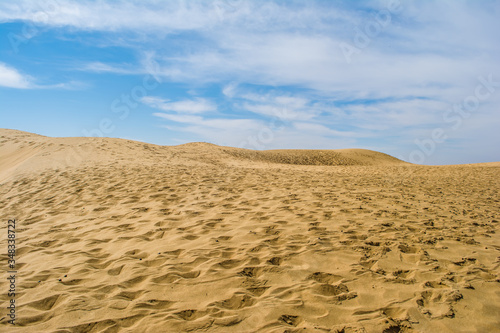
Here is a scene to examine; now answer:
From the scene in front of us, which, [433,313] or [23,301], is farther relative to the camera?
[23,301]

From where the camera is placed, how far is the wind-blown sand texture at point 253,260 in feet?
8.74

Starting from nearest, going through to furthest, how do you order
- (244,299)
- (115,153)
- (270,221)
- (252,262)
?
(244,299) < (252,262) < (270,221) < (115,153)

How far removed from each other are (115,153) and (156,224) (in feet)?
37.8

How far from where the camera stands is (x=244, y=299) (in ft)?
9.62

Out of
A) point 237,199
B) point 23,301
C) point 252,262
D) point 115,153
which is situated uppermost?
point 115,153

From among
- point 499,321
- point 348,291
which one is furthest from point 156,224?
point 499,321

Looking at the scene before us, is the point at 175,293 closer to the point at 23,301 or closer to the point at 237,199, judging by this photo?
the point at 23,301

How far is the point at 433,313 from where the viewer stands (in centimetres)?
267

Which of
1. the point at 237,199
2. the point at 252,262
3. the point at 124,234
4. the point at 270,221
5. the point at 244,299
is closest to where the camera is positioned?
the point at 244,299

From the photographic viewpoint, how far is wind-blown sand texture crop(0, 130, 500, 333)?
105 inches

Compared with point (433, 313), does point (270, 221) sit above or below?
above

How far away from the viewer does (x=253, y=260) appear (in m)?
3.77

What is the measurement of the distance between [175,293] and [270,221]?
2569 mm

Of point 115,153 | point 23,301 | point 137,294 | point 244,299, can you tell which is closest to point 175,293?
point 137,294
